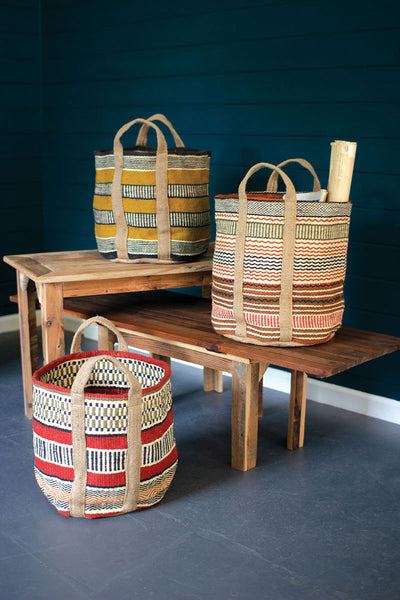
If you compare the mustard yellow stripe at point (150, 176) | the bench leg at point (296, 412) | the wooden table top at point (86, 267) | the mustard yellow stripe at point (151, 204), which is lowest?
the bench leg at point (296, 412)

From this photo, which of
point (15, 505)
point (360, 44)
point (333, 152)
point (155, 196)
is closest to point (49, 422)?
point (15, 505)

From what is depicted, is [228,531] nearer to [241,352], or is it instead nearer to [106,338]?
[241,352]

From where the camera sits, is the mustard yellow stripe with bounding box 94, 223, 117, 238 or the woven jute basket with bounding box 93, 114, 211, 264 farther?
the mustard yellow stripe with bounding box 94, 223, 117, 238

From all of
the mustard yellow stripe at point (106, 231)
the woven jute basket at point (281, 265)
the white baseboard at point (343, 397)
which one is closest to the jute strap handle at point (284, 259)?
the woven jute basket at point (281, 265)

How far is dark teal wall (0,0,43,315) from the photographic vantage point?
4297 millimetres

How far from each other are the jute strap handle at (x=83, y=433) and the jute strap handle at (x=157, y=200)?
870mm

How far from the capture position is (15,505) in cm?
→ 227

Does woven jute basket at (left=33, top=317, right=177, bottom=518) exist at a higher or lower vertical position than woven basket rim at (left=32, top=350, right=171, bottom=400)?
lower

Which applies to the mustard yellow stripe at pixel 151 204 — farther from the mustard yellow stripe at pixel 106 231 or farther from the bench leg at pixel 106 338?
the bench leg at pixel 106 338

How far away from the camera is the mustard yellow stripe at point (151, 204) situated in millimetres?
2801

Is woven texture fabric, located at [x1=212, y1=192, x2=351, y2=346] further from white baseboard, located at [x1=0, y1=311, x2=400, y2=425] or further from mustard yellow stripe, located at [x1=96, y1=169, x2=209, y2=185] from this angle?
white baseboard, located at [x1=0, y1=311, x2=400, y2=425]

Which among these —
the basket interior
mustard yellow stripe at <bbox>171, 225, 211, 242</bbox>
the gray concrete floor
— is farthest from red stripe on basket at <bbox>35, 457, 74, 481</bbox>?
mustard yellow stripe at <bbox>171, 225, 211, 242</bbox>

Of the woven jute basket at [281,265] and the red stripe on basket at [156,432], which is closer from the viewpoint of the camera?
the red stripe on basket at [156,432]

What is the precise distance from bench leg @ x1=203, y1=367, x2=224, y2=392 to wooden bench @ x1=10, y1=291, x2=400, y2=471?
42 cm
